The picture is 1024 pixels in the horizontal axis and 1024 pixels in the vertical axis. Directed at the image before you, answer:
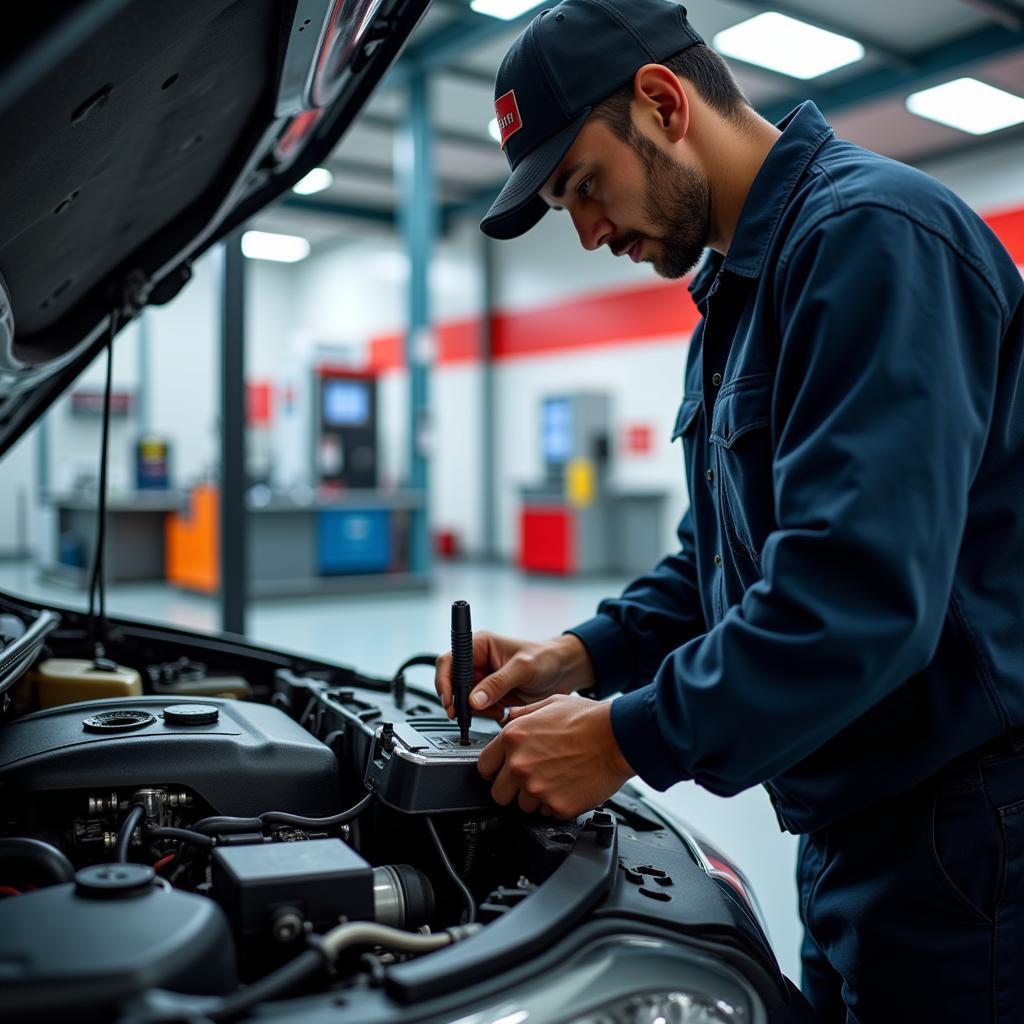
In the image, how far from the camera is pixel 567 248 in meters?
9.95

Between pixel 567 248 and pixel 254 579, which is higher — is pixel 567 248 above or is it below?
above

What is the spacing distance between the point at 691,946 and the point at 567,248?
9638 millimetres

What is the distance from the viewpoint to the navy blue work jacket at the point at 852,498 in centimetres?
74

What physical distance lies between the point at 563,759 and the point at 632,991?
21cm

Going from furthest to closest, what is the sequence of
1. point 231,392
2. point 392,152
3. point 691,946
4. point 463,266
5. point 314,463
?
point 463,266 → point 392,152 → point 314,463 → point 231,392 → point 691,946

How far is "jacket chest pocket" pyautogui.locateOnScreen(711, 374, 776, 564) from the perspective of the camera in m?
0.93

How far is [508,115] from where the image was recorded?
1041 millimetres

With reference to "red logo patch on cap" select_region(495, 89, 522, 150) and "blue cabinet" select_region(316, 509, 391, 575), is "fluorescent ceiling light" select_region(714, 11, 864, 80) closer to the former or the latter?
"blue cabinet" select_region(316, 509, 391, 575)

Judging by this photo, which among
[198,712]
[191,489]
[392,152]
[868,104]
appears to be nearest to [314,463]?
[191,489]

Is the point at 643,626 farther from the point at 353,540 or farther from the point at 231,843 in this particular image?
the point at 353,540

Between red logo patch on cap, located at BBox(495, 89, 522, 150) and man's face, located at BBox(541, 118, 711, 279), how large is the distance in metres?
0.07

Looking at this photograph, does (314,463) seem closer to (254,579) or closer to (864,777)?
(254,579)

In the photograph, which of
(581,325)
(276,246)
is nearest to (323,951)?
(581,325)

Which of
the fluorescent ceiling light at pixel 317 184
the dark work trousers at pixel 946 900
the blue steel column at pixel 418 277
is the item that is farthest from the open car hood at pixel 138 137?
the fluorescent ceiling light at pixel 317 184
